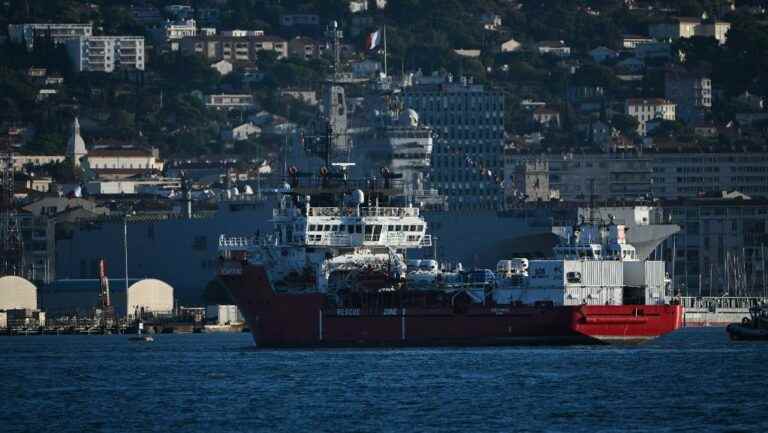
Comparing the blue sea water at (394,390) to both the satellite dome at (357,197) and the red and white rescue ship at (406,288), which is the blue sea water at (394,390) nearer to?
the red and white rescue ship at (406,288)

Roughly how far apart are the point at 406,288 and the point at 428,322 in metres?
1.45

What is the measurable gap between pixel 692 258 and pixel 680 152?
3519 cm

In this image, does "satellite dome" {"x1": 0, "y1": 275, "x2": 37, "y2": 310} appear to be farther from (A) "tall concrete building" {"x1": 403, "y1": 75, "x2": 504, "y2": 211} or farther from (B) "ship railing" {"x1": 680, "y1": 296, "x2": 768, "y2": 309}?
(A) "tall concrete building" {"x1": 403, "y1": 75, "x2": 504, "y2": 211}

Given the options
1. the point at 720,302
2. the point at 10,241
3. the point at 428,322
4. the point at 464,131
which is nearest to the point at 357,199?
the point at 428,322

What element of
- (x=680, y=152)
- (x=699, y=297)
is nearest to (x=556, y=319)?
(x=699, y=297)

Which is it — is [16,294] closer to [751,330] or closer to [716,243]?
[751,330]

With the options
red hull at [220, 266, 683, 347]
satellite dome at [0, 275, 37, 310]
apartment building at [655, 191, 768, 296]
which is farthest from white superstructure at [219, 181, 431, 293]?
apartment building at [655, 191, 768, 296]

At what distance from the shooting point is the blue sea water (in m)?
69.0

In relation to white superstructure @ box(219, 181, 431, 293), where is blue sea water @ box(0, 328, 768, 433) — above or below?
below

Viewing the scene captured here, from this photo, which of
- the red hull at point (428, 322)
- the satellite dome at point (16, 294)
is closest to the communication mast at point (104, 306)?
the satellite dome at point (16, 294)

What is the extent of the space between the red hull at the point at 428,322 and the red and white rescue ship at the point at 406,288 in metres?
0.03

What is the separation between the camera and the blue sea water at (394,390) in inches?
2717

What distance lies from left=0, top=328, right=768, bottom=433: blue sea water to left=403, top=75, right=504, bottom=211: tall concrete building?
74.1 m

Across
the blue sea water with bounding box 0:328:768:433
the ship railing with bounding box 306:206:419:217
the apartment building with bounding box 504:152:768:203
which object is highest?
the apartment building with bounding box 504:152:768:203
